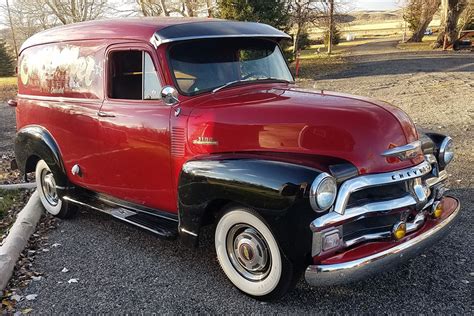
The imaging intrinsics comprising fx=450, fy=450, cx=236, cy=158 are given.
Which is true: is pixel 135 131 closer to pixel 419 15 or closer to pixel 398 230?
pixel 398 230

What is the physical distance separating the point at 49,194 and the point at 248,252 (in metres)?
3.25

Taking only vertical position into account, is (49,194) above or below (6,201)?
above

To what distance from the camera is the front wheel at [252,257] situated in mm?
3211

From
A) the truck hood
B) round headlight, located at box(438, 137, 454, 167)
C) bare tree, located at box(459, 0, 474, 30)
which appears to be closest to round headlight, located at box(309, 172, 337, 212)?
the truck hood

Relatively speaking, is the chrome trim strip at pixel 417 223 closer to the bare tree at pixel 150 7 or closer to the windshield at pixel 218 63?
the windshield at pixel 218 63

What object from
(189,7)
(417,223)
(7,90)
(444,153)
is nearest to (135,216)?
(417,223)

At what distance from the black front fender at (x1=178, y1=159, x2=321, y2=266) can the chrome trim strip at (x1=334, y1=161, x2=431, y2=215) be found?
0.63ft

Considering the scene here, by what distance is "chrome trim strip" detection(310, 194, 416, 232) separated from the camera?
115 inches

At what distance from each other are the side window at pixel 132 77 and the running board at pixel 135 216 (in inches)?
43.6

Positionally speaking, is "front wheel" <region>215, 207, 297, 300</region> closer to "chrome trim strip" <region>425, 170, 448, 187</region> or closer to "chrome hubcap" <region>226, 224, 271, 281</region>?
"chrome hubcap" <region>226, 224, 271, 281</region>

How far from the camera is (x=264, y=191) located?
3078 millimetres

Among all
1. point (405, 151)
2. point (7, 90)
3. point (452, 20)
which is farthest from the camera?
point (452, 20)

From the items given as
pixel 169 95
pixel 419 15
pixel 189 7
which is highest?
pixel 419 15

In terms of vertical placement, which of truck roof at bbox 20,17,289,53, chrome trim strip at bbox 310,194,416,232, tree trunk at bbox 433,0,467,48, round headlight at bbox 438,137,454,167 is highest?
tree trunk at bbox 433,0,467,48
